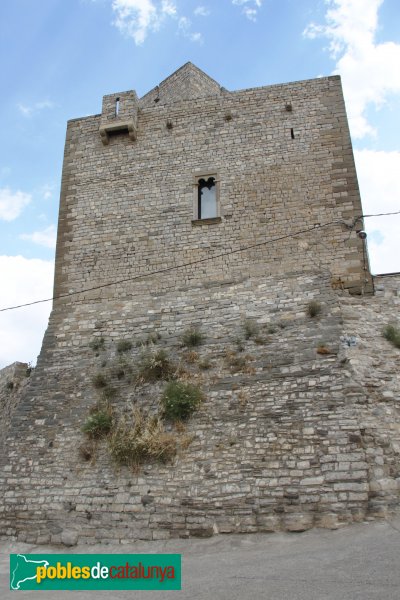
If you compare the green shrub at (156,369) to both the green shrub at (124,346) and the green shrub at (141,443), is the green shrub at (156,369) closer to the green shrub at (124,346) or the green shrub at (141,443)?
the green shrub at (124,346)

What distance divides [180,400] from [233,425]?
1.08 m

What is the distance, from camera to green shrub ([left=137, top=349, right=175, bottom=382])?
966 centimetres

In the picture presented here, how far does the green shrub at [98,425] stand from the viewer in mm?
9094

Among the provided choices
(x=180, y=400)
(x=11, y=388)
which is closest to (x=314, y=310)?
(x=180, y=400)

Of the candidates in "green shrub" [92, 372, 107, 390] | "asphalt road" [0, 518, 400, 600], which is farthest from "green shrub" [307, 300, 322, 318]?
"green shrub" [92, 372, 107, 390]

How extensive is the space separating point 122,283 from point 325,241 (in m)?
4.70

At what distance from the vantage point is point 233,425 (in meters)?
8.52

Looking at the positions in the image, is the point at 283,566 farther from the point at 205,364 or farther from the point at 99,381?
the point at 99,381

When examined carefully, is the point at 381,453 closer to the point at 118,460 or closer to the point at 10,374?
the point at 118,460

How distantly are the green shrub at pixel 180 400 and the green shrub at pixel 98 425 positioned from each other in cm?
108

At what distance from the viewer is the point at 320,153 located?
38.1ft

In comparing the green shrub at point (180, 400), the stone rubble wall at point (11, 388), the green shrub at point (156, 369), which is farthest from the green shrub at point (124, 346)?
the stone rubble wall at point (11, 388)

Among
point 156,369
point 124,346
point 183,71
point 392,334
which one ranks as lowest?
point 156,369

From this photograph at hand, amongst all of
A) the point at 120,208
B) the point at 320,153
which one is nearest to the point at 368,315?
the point at 320,153
